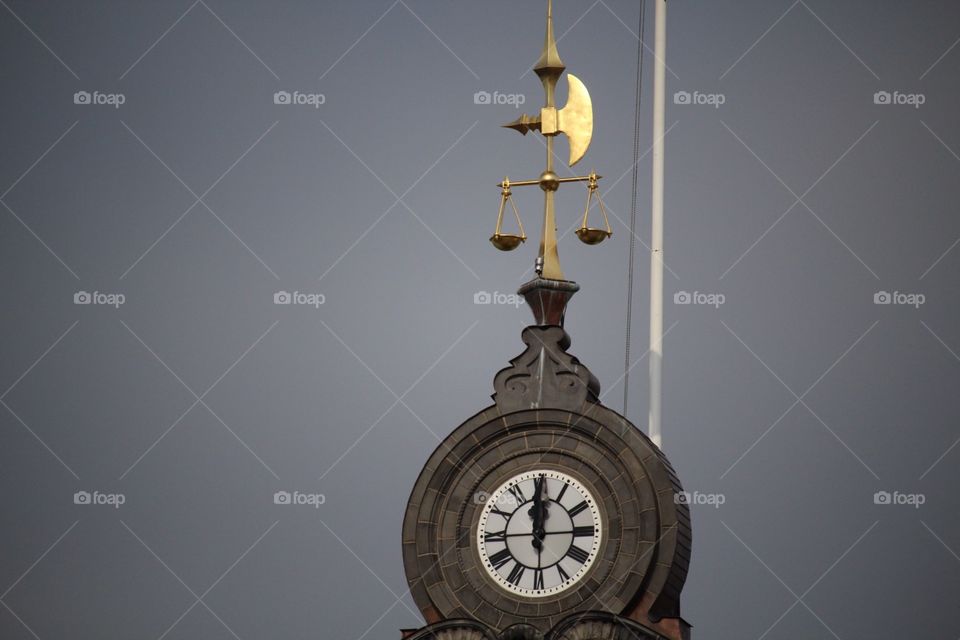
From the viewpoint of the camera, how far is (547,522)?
11672 millimetres

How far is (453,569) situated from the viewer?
38.3 feet

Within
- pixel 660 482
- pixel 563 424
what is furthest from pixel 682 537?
pixel 563 424

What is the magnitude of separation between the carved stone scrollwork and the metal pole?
2.73 metres

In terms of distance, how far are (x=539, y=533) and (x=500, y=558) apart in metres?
0.33

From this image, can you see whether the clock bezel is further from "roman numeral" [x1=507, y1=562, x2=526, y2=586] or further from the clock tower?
"roman numeral" [x1=507, y1=562, x2=526, y2=586]

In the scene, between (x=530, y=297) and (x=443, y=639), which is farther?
(x=530, y=297)

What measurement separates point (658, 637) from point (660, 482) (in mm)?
1084

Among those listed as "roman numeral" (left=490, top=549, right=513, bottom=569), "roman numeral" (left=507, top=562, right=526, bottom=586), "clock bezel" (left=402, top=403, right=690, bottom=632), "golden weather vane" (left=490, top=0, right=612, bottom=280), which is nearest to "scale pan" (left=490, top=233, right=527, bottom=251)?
"golden weather vane" (left=490, top=0, right=612, bottom=280)

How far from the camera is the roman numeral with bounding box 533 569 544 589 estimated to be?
11.5 m

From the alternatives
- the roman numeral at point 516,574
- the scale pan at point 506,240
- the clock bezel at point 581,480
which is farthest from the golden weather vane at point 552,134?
the roman numeral at point 516,574

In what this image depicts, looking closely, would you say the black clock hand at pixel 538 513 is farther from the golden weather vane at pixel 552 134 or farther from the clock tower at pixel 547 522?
the golden weather vane at pixel 552 134

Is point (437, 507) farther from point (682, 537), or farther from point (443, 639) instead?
point (682, 537)

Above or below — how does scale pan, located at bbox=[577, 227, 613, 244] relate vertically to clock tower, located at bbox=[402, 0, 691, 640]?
above

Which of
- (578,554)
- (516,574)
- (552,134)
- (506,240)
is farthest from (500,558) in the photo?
(552,134)
